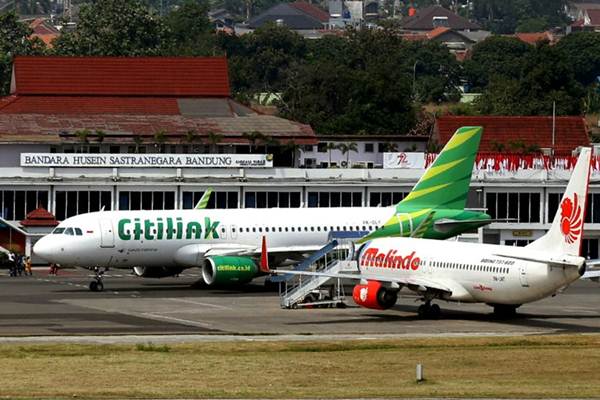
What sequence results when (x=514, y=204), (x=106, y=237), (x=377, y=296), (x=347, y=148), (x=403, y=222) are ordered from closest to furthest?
1. (x=377, y=296)
2. (x=106, y=237)
3. (x=403, y=222)
4. (x=514, y=204)
5. (x=347, y=148)

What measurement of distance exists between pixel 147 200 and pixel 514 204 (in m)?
23.9

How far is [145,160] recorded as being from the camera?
117188 mm

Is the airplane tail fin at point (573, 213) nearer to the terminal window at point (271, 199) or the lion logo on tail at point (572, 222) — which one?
the lion logo on tail at point (572, 222)

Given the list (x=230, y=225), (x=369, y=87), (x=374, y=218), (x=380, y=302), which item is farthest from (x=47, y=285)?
(x=369, y=87)

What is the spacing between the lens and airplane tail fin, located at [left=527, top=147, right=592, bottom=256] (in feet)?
225

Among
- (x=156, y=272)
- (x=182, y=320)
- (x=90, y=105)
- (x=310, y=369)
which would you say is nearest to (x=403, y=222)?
(x=156, y=272)

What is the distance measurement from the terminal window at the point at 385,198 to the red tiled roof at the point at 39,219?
20.8 meters

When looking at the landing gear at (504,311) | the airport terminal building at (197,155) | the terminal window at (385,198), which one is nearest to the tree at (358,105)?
the airport terminal building at (197,155)

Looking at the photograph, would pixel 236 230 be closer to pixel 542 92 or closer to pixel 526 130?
pixel 526 130

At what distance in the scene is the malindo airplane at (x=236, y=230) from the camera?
89.1 m

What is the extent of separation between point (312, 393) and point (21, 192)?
6448 cm

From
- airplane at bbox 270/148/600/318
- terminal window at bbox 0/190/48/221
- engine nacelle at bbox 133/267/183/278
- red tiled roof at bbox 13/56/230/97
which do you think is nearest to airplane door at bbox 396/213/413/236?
engine nacelle at bbox 133/267/183/278

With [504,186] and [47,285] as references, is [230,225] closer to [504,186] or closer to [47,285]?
[47,285]

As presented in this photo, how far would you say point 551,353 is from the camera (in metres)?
61.9
